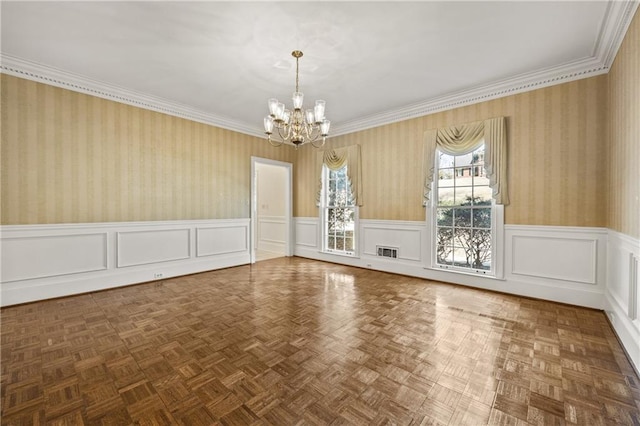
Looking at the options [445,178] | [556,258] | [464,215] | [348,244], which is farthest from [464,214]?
[348,244]

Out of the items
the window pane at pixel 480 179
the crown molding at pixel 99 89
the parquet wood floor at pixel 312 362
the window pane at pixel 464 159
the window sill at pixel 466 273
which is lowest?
the parquet wood floor at pixel 312 362

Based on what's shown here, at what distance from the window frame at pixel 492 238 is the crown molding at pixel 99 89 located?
13.2 feet

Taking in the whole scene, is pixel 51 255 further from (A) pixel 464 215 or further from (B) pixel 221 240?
(A) pixel 464 215

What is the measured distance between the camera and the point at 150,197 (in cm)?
454

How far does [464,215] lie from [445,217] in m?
0.29

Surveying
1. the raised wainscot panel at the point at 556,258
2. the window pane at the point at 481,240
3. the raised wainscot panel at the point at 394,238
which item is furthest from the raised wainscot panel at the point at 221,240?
the raised wainscot panel at the point at 556,258

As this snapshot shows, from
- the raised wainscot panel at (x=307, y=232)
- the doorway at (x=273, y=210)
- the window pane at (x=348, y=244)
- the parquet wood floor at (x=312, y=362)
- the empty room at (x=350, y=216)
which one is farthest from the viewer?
the doorway at (x=273, y=210)

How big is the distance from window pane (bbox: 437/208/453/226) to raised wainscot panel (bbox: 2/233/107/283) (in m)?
5.23

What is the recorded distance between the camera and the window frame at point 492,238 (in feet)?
12.9

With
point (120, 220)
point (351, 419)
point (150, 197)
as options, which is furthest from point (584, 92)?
point (120, 220)

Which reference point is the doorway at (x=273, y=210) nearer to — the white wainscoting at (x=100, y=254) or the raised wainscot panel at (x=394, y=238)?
the white wainscoting at (x=100, y=254)

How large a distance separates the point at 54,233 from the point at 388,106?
17.5 feet

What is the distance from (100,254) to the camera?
399cm

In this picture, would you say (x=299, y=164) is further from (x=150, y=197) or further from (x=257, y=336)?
(x=257, y=336)
